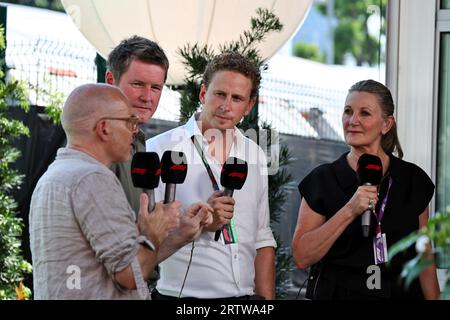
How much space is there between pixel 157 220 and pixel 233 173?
581mm

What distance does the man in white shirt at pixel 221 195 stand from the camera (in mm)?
4352

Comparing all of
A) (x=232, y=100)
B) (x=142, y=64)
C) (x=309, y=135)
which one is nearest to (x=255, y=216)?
(x=232, y=100)

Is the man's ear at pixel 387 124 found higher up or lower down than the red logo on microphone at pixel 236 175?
higher up

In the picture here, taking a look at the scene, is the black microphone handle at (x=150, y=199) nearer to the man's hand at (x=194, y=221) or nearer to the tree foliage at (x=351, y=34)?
the man's hand at (x=194, y=221)

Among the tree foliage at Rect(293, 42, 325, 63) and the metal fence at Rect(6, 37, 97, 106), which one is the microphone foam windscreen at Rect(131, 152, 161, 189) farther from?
the tree foliage at Rect(293, 42, 325, 63)

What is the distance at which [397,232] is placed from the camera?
14.8 ft

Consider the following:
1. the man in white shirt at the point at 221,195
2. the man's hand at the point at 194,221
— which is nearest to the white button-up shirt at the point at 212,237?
the man in white shirt at the point at 221,195

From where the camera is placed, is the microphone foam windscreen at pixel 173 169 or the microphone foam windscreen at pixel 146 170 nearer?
the microphone foam windscreen at pixel 146 170

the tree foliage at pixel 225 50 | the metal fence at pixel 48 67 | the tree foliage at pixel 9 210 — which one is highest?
the metal fence at pixel 48 67

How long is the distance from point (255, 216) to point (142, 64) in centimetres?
74

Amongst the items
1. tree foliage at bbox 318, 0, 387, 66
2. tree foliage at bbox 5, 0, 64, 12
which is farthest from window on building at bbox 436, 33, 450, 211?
tree foliage at bbox 318, 0, 387, 66

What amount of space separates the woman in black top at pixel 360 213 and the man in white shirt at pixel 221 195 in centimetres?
18

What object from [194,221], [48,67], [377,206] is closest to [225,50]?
[377,206]

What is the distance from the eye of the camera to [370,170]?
14.5ft
